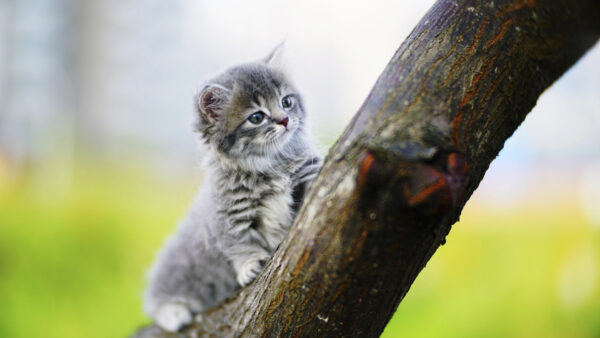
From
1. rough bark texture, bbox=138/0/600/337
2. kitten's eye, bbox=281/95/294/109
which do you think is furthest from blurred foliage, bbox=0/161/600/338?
rough bark texture, bbox=138/0/600/337

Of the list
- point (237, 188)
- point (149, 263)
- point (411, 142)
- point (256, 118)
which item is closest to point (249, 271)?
point (237, 188)

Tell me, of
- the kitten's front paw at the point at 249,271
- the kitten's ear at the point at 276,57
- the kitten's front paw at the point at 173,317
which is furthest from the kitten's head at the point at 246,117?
the kitten's front paw at the point at 173,317

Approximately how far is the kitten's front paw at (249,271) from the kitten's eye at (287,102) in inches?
19.5

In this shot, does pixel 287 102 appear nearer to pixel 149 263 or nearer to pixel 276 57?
pixel 276 57

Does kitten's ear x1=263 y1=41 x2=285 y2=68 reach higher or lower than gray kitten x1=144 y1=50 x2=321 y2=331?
higher

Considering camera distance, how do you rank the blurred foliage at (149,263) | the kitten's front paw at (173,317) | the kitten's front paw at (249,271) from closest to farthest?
1. the kitten's front paw at (249,271)
2. the kitten's front paw at (173,317)
3. the blurred foliage at (149,263)

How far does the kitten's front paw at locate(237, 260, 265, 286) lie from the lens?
1.26 m

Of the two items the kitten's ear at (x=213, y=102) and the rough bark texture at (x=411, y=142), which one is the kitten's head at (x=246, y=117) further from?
the rough bark texture at (x=411, y=142)

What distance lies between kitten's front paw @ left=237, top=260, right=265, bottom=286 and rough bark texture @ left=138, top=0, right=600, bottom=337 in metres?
0.33

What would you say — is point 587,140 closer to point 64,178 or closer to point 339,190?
point 339,190

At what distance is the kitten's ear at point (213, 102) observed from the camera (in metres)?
1.43

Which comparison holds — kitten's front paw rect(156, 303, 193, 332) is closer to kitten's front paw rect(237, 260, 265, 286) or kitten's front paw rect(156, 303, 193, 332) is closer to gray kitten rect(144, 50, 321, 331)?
gray kitten rect(144, 50, 321, 331)

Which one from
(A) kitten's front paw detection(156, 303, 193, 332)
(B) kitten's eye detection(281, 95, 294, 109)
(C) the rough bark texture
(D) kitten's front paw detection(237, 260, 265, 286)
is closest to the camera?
(C) the rough bark texture

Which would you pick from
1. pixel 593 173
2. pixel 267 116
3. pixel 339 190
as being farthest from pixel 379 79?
pixel 593 173
